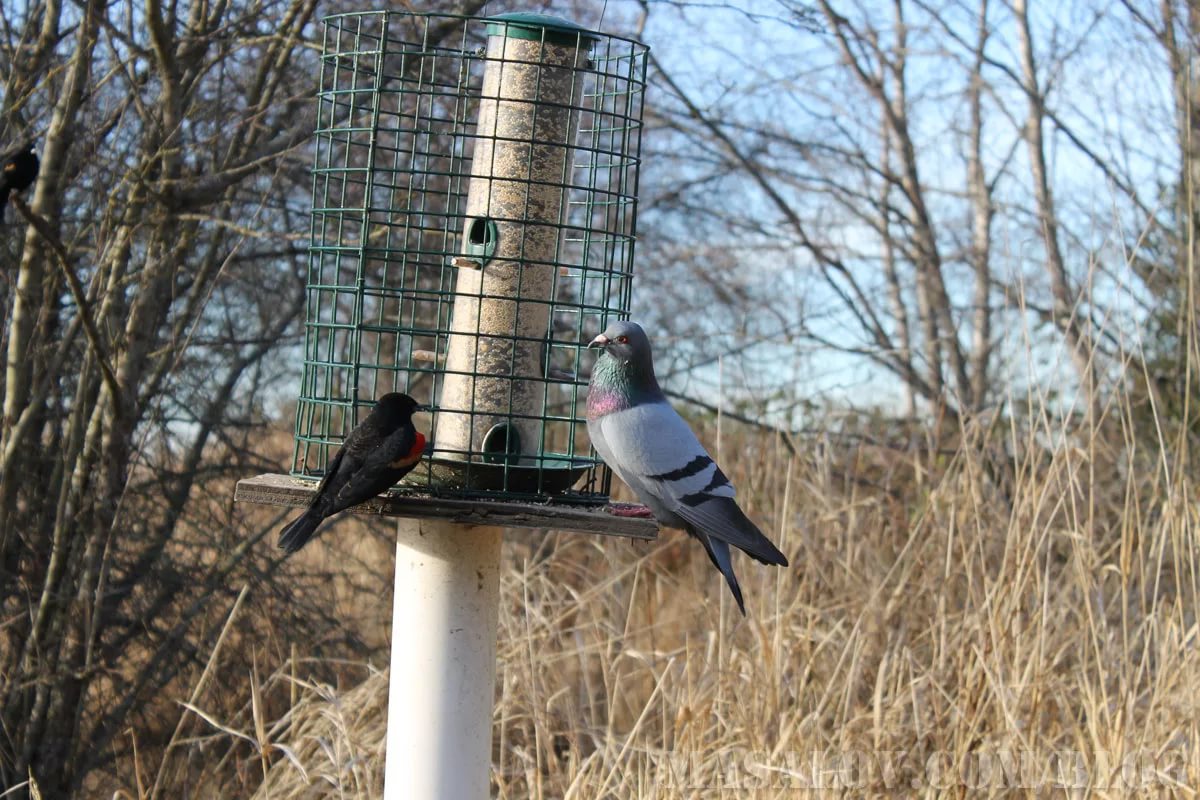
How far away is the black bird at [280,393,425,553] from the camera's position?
304cm

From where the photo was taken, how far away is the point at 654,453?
11.0ft

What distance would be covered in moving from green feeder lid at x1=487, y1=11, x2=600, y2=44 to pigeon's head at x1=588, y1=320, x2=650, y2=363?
2.75 feet

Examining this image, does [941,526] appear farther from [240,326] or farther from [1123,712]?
[240,326]

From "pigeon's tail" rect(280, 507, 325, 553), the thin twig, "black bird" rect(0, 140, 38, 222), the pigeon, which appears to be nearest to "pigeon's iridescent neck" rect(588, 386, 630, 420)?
the pigeon

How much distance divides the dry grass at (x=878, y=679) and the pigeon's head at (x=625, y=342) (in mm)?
1240

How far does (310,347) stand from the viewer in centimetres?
389

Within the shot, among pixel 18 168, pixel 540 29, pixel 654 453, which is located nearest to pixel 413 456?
pixel 654 453

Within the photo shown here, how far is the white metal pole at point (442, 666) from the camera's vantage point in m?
3.14

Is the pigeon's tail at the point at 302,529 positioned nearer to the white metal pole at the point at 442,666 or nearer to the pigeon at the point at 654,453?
the white metal pole at the point at 442,666

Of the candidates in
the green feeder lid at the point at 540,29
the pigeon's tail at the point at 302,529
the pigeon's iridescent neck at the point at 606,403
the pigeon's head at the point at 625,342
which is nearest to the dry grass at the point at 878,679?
the pigeon's tail at the point at 302,529

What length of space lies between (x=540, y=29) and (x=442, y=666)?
182 cm

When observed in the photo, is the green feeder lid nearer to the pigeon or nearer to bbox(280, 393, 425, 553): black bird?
the pigeon

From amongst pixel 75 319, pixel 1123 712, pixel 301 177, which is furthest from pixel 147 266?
pixel 1123 712

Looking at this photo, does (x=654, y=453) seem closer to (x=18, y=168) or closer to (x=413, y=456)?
(x=413, y=456)
